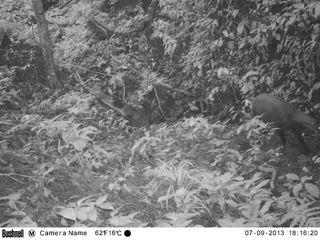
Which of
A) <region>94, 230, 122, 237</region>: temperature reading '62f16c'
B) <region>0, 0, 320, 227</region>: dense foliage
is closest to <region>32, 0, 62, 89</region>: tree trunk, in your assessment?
<region>0, 0, 320, 227</region>: dense foliage

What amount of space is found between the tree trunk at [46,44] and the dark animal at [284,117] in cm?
422

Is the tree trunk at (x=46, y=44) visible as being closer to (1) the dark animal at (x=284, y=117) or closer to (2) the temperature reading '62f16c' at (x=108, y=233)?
(1) the dark animal at (x=284, y=117)

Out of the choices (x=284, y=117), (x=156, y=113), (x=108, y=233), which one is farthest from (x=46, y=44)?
(x=108, y=233)

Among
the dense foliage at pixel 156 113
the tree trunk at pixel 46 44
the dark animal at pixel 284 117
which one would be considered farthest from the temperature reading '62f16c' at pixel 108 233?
the tree trunk at pixel 46 44

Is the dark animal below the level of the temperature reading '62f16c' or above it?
above

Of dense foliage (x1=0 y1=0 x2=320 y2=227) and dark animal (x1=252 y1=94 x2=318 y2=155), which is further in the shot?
dark animal (x1=252 y1=94 x2=318 y2=155)

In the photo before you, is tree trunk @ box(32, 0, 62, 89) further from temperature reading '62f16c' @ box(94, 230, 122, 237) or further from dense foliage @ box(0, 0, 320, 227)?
temperature reading '62f16c' @ box(94, 230, 122, 237)

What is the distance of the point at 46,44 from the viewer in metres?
7.96

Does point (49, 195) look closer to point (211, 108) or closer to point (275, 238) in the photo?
point (275, 238)

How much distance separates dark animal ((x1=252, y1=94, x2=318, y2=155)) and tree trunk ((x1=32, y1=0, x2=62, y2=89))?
4.22 metres

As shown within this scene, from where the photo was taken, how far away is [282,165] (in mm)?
5410

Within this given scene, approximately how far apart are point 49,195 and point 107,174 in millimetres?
873

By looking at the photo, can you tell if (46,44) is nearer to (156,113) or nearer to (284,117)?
(156,113)

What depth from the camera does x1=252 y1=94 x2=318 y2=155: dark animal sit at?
226 inches
